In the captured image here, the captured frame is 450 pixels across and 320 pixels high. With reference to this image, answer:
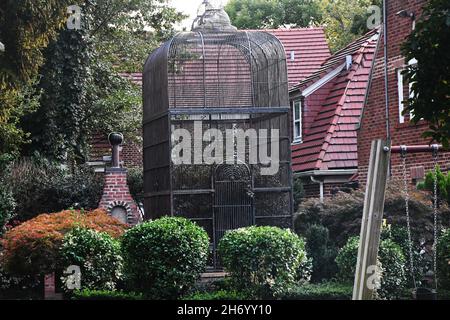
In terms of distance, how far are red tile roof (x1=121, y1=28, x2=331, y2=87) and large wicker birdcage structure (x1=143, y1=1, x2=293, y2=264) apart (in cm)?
1232

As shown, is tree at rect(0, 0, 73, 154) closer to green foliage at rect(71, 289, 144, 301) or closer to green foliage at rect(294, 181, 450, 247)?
green foliage at rect(71, 289, 144, 301)

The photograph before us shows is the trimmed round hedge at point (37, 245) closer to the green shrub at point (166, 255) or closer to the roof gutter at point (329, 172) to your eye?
the green shrub at point (166, 255)

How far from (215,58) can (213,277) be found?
528 cm

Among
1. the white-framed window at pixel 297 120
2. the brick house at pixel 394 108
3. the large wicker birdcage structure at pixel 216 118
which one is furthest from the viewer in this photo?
the white-framed window at pixel 297 120

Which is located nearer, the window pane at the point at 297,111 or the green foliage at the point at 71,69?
the green foliage at the point at 71,69

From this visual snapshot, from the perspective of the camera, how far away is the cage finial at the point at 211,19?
68.7 feet

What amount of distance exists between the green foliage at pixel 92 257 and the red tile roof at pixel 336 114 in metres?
9.83

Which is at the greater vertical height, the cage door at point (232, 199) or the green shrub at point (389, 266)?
the cage door at point (232, 199)

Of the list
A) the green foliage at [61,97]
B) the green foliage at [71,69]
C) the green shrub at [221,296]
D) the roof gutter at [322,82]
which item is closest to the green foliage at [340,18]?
the green foliage at [71,69]

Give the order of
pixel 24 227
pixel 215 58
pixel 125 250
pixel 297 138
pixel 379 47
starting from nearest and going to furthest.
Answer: pixel 125 250 < pixel 24 227 < pixel 215 58 < pixel 379 47 < pixel 297 138

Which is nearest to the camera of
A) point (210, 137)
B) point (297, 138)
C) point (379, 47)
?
point (210, 137)

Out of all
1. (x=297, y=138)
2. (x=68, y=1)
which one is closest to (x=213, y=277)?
(x=68, y=1)
